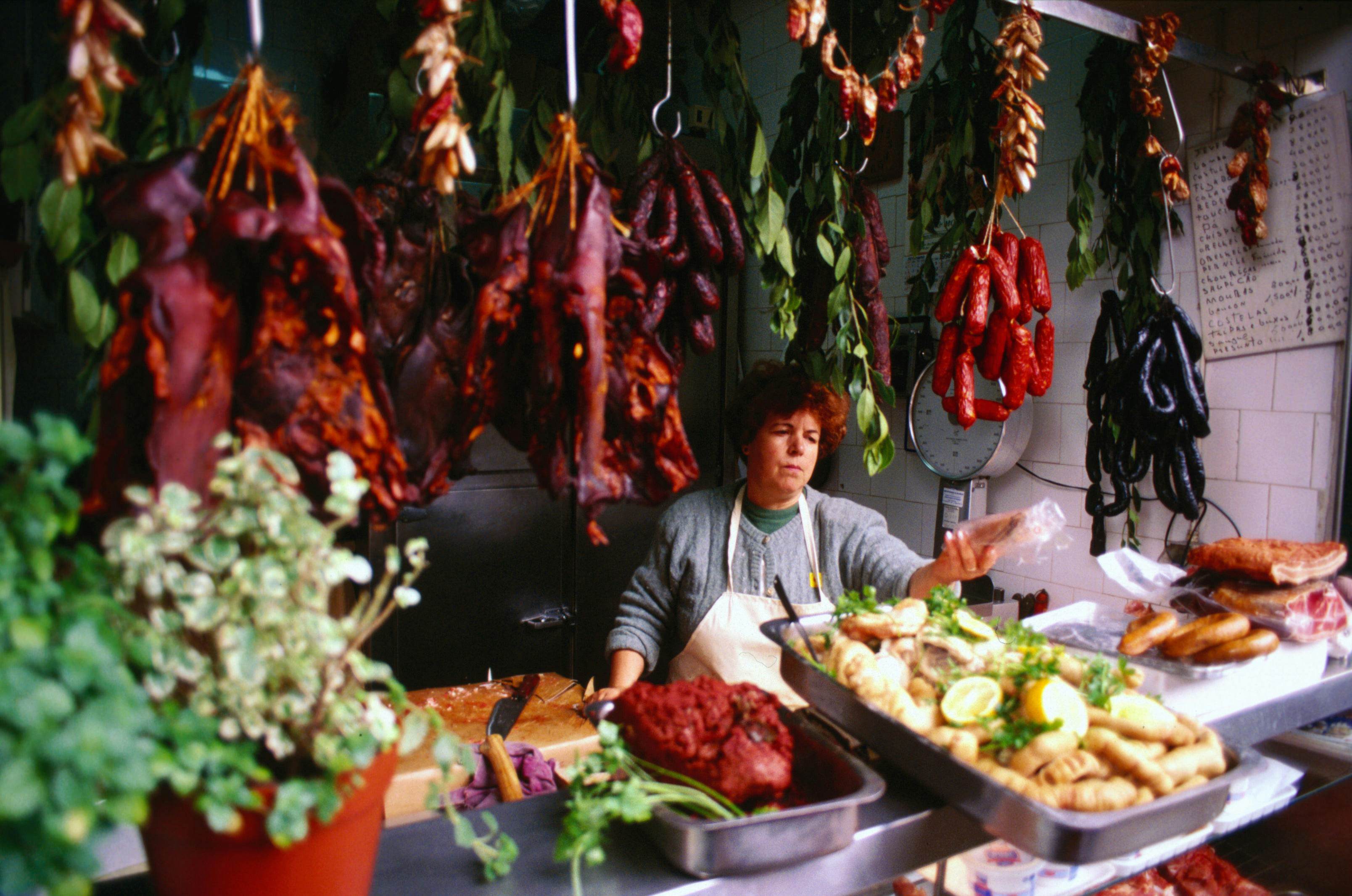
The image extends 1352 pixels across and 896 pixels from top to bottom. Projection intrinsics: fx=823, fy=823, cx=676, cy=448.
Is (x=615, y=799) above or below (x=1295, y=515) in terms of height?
below

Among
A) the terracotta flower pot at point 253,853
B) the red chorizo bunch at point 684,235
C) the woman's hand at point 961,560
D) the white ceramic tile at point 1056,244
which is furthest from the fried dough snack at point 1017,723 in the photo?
the white ceramic tile at point 1056,244

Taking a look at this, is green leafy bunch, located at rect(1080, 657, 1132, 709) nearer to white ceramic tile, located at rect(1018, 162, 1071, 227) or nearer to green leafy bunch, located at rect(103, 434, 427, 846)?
green leafy bunch, located at rect(103, 434, 427, 846)

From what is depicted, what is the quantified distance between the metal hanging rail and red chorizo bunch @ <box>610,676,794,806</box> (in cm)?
176

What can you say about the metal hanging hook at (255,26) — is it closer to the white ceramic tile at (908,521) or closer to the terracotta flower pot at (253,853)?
the terracotta flower pot at (253,853)

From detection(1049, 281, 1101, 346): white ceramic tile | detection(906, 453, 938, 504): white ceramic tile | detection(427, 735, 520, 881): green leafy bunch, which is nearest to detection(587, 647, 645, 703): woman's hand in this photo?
detection(427, 735, 520, 881): green leafy bunch

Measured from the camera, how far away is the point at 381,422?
3.55ft

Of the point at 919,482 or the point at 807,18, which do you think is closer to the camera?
the point at 807,18

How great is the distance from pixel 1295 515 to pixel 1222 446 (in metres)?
0.34

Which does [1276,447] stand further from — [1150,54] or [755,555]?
[755,555]

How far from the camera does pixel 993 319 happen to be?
238 cm

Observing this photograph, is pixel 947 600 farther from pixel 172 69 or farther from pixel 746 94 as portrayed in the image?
pixel 172 69

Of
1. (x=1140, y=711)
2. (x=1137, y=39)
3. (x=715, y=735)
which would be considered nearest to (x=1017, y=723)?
(x=1140, y=711)

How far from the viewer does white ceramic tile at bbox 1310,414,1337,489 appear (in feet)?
9.27

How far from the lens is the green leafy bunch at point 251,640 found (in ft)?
2.68
